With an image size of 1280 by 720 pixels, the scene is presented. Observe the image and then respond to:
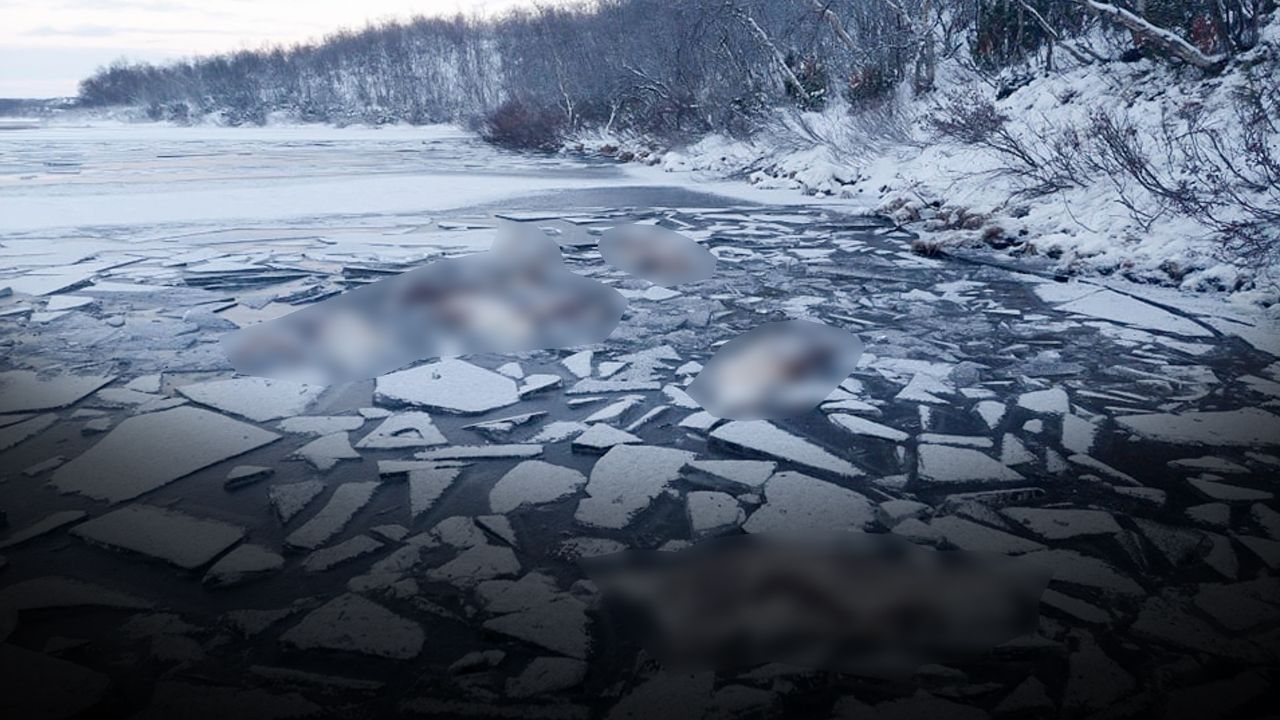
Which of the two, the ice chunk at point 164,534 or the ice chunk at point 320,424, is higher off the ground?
the ice chunk at point 320,424

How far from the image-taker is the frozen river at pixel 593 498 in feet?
6.08

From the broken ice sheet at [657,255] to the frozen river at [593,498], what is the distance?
0.50 metres

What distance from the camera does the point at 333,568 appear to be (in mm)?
2320

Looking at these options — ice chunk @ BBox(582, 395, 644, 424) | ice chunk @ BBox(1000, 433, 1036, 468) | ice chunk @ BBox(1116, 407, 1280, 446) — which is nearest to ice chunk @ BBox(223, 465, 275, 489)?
ice chunk @ BBox(582, 395, 644, 424)

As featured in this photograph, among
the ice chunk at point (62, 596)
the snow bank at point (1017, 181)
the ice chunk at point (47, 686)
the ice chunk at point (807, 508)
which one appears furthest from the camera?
the snow bank at point (1017, 181)

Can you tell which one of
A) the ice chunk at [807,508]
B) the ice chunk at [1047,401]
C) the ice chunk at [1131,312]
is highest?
the ice chunk at [1131,312]

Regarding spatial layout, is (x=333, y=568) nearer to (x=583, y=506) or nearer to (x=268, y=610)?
(x=268, y=610)

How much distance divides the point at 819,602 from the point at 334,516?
5.11ft

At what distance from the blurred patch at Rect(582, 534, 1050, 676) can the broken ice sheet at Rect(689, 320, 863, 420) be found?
113 centimetres

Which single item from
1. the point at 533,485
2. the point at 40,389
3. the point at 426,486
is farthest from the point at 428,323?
the point at 533,485

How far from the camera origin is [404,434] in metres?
3.26

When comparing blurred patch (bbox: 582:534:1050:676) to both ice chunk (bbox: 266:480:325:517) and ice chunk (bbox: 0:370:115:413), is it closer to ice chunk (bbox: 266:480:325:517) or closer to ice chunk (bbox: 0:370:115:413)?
ice chunk (bbox: 266:480:325:517)

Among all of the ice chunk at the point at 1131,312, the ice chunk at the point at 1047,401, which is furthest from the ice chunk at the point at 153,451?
the ice chunk at the point at 1131,312

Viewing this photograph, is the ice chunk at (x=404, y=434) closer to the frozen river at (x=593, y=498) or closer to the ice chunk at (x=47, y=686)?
the frozen river at (x=593, y=498)
